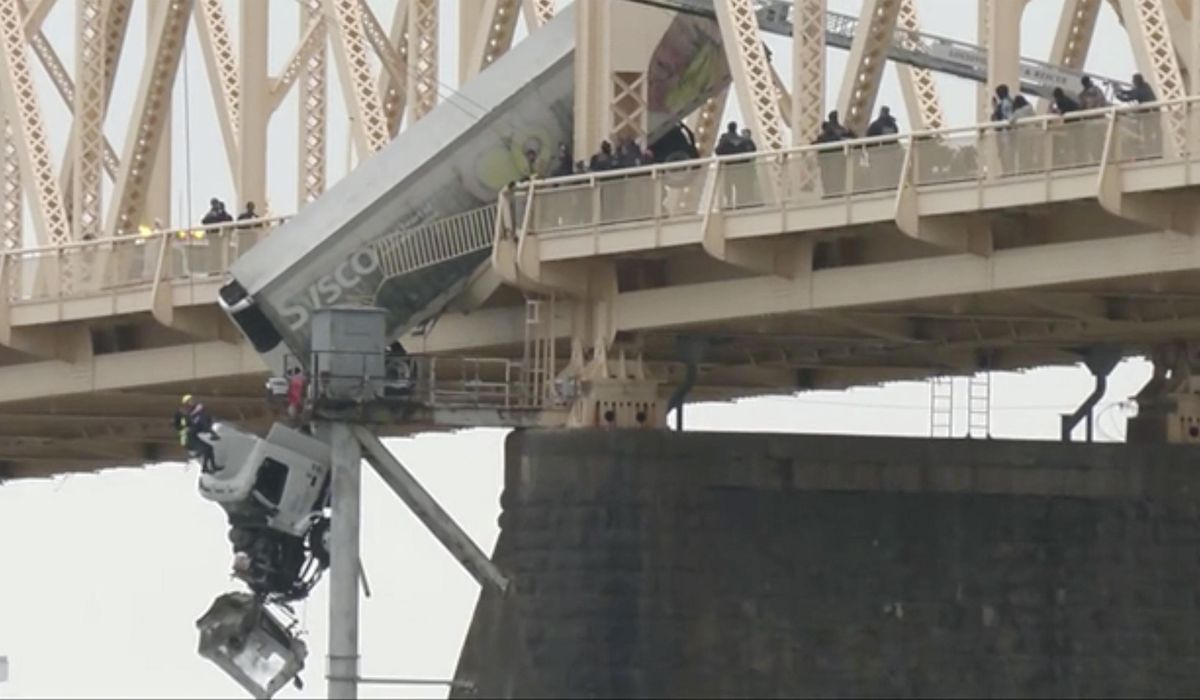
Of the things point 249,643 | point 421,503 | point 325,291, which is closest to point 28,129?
Answer: point 249,643

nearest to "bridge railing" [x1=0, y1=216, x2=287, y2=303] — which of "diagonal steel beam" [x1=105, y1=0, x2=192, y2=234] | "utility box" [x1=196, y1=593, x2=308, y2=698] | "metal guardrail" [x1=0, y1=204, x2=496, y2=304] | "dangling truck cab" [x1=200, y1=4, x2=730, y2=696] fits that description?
"metal guardrail" [x1=0, y1=204, x2=496, y2=304]

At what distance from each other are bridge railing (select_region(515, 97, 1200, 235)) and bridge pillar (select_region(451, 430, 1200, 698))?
3349 millimetres

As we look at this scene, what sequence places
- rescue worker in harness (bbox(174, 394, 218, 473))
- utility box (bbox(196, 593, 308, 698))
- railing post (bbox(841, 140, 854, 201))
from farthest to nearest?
utility box (bbox(196, 593, 308, 698)) → rescue worker in harness (bbox(174, 394, 218, 473)) → railing post (bbox(841, 140, 854, 201))

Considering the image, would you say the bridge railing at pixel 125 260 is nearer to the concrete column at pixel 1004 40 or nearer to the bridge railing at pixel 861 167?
the bridge railing at pixel 861 167

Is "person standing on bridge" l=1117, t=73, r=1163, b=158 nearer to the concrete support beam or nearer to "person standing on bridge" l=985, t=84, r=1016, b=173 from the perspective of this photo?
"person standing on bridge" l=985, t=84, r=1016, b=173

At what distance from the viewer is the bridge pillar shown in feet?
312

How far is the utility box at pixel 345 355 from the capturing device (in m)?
96.1

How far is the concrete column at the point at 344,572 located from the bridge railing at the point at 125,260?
579cm

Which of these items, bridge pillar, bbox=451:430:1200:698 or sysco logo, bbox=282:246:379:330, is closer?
bridge pillar, bbox=451:430:1200:698

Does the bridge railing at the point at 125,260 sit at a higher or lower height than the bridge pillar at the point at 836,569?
higher

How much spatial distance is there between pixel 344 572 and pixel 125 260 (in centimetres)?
1200

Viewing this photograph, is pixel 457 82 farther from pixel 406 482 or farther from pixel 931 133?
pixel 931 133

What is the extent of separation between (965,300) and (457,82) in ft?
55.1

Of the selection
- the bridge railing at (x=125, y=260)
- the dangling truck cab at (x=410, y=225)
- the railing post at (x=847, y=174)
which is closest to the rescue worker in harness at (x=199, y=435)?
the dangling truck cab at (x=410, y=225)
